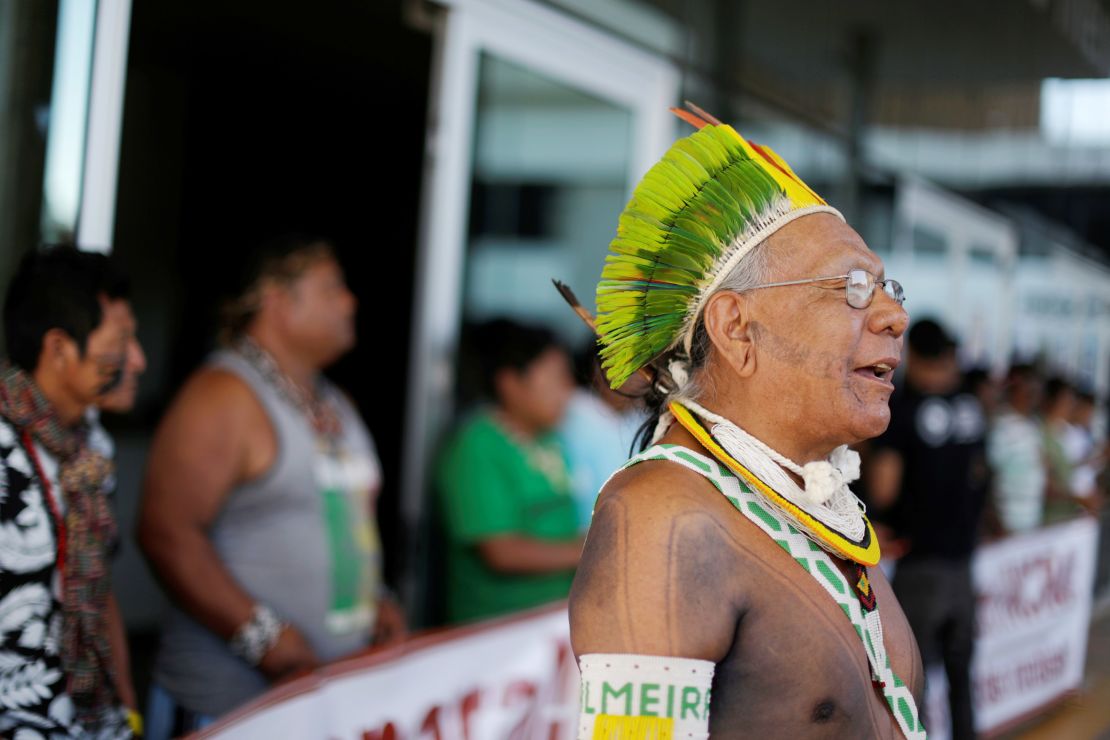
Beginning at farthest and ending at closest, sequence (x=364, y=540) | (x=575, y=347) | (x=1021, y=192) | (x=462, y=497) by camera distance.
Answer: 1. (x=1021, y=192)
2. (x=575, y=347)
3. (x=462, y=497)
4. (x=364, y=540)

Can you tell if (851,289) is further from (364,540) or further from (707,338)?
(364,540)

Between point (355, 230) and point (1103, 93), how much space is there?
9.03 metres

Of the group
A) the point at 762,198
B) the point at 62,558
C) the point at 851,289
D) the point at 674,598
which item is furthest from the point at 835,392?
the point at 62,558

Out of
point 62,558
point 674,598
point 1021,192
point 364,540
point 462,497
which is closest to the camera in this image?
point 674,598

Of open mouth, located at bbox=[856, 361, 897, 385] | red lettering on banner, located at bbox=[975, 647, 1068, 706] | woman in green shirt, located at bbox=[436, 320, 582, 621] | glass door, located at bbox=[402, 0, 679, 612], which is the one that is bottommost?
red lettering on banner, located at bbox=[975, 647, 1068, 706]

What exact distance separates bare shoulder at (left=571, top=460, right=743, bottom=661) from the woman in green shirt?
2.44 m

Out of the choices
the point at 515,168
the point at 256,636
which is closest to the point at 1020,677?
the point at 515,168

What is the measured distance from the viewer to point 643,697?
1.48 m

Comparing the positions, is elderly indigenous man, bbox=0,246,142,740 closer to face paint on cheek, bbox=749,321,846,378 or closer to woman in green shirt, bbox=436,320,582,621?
face paint on cheek, bbox=749,321,846,378

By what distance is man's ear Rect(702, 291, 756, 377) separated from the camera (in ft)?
5.68

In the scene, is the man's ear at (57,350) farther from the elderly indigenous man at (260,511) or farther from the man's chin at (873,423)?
the man's chin at (873,423)

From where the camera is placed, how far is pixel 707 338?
5.88 feet

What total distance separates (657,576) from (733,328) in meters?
0.41

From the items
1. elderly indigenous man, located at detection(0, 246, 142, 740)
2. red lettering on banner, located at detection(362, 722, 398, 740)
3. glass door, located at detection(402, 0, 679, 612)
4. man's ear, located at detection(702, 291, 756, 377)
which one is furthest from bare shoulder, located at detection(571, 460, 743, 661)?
glass door, located at detection(402, 0, 679, 612)
